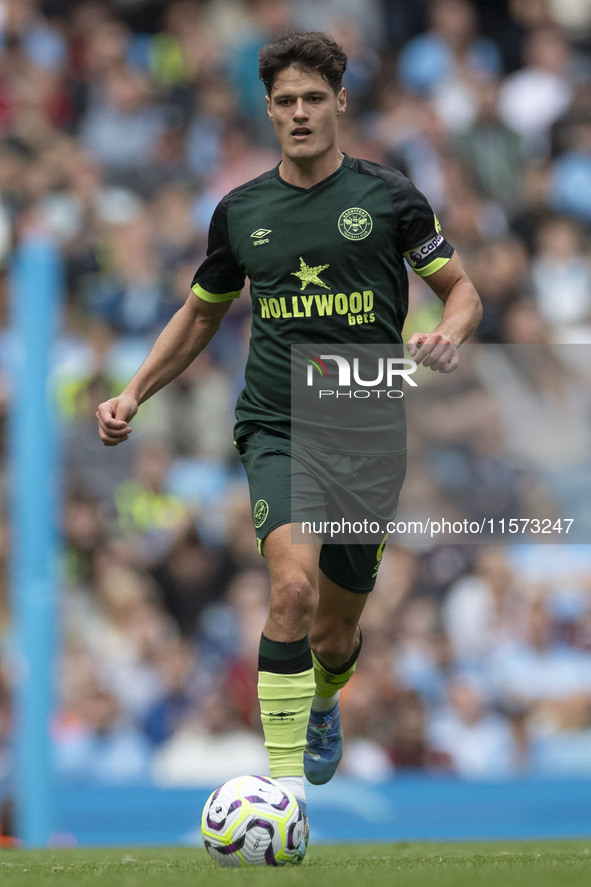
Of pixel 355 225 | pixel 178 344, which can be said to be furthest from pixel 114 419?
pixel 355 225

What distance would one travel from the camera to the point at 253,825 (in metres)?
4.59

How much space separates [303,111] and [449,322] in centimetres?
93

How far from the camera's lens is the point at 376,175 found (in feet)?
17.6

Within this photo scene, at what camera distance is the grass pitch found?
403 cm

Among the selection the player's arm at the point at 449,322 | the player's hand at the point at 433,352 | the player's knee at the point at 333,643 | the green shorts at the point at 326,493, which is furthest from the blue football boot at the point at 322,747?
the player's hand at the point at 433,352

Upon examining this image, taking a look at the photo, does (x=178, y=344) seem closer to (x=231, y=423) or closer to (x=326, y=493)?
(x=326, y=493)

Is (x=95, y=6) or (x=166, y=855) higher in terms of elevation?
(x=95, y=6)

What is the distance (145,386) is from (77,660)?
15.0 ft

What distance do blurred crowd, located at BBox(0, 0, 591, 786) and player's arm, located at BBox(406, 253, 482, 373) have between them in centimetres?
337

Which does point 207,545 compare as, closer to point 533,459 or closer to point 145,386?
point 533,459

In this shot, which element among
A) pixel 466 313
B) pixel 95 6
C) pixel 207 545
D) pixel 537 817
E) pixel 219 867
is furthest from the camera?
pixel 95 6

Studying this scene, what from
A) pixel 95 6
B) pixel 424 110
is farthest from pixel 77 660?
pixel 95 6

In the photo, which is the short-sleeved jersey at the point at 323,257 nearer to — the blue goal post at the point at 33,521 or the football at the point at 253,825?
the football at the point at 253,825

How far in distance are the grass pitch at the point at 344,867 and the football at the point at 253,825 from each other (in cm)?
8
